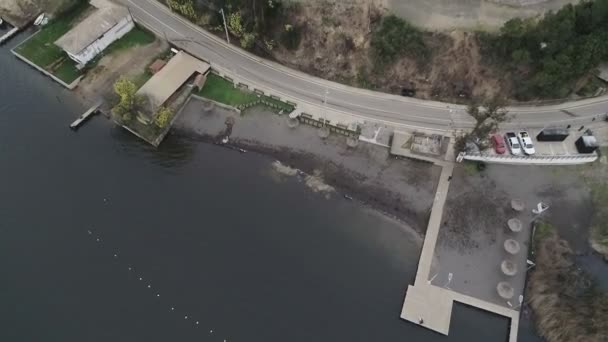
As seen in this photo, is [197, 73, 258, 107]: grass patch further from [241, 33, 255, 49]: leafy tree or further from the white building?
the white building

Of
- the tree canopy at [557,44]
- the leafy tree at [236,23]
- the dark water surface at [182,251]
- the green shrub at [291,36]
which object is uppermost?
the tree canopy at [557,44]

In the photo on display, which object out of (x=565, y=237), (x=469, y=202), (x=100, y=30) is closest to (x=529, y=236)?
(x=565, y=237)

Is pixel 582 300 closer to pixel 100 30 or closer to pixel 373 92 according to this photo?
pixel 373 92

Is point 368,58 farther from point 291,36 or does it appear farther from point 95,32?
point 95,32

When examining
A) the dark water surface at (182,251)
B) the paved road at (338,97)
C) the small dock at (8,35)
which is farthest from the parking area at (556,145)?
the small dock at (8,35)

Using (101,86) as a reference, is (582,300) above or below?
below

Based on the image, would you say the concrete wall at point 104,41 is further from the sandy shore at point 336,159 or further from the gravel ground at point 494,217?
the gravel ground at point 494,217

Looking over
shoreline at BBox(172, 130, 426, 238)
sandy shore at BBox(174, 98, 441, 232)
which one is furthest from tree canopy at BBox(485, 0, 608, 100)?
shoreline at BBox(172, 130, 426, 238)
